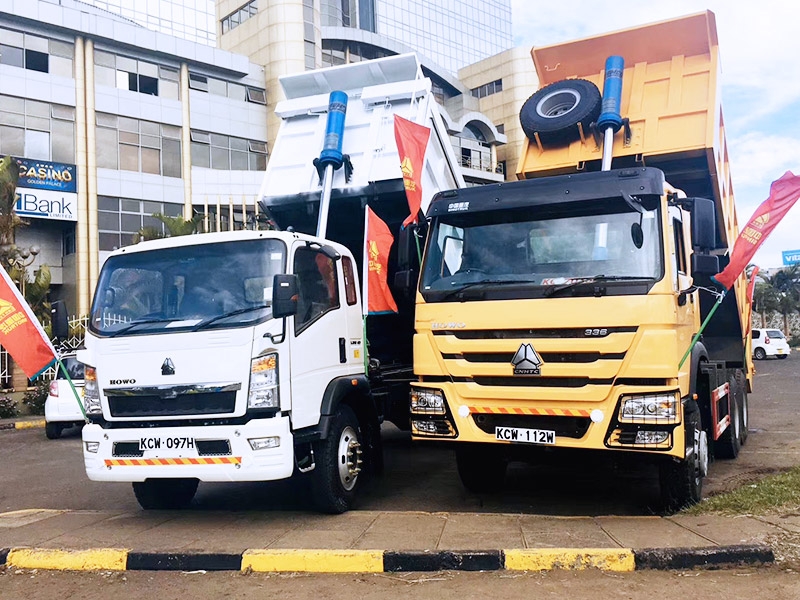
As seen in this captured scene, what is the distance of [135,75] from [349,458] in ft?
86.6

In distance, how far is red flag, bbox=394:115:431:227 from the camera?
23.8 feet

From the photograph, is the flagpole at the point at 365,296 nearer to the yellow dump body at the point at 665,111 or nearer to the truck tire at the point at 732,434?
the yellow dump body at the point at 665,111

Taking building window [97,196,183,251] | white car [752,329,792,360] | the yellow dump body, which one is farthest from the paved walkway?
white car [752,329,792,360]

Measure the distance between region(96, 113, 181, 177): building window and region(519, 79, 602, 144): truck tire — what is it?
23300 millimetres

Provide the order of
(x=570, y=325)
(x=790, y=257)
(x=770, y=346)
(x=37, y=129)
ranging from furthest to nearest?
(x=790, y=257)
(x=770, y=346)
(x=37, y=129)
(x=570, y=325)

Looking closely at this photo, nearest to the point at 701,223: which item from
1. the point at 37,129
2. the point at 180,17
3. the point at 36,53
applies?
the point at 37,129

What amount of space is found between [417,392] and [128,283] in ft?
8.61

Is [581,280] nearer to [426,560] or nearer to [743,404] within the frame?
[426,560]

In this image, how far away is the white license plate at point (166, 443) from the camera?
5613 mm

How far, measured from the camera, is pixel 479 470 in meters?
6.95

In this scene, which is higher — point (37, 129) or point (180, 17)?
point (180, 17)

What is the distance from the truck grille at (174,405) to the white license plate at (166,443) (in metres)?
0.18

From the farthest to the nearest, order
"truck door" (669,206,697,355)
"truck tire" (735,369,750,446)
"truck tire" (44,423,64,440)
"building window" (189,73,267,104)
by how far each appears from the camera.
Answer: "building window" (189,73,267,104), "truck tire" (44,423,64,440), "truck tire" (735,369,750,446), "truck door" (669,206,697,355)

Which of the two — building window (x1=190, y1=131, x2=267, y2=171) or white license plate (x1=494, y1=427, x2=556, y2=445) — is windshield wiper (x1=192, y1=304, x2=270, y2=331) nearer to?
white license plate (x1=494, y1=427, x2=556, y2=445)
